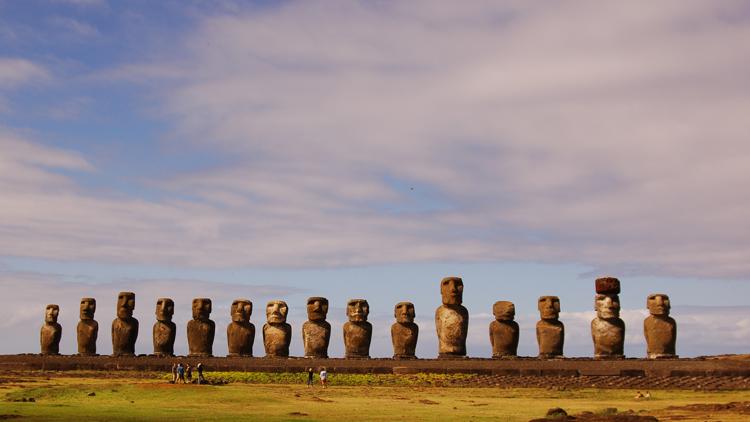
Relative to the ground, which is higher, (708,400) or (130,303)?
(130,303)

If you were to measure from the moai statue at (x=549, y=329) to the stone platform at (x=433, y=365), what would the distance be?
0.92 m

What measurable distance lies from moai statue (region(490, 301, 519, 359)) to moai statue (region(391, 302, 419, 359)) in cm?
277

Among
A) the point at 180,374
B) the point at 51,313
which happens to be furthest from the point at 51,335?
the point at 180,374

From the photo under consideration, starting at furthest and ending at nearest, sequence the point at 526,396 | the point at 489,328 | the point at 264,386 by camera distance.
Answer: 1. the point at 489,328
2. the point at 264,386
3. the point at 526,396

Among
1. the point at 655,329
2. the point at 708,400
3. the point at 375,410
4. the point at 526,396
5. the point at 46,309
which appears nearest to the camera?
the point at 375,410

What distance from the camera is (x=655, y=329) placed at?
3294 centimetres

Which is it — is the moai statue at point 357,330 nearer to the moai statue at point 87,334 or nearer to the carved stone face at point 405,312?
the carved stone face at point 405,312

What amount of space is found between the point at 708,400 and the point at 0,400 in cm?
1653

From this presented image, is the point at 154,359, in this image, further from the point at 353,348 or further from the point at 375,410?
the point at 375,410

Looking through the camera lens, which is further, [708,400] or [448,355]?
[448,355]

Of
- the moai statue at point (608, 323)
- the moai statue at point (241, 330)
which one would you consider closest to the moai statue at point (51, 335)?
the moai statue at point (241, 330)

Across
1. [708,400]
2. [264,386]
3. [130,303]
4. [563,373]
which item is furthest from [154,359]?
[708,400]

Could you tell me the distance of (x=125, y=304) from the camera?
4059 cm

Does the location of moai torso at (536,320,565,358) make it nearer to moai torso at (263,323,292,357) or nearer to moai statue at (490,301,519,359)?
moai statue at (490,301,519,359)
